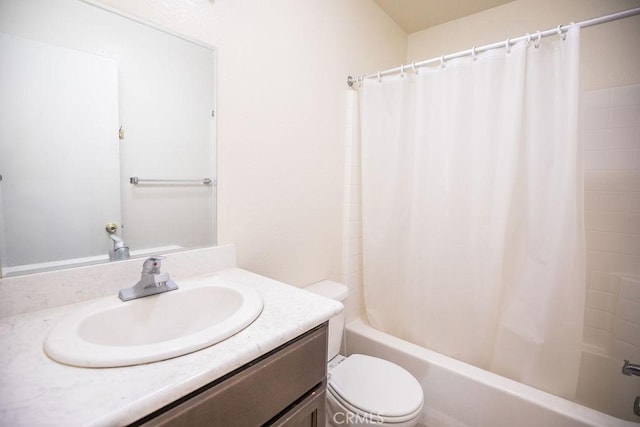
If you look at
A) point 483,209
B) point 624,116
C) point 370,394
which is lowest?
point 370,394

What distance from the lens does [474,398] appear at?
127 cm

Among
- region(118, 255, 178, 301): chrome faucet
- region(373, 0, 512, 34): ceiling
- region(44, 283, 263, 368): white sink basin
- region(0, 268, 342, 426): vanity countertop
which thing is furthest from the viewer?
region(373, 0, 512, 34): ceiling

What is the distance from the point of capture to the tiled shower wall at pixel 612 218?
1.54 metres

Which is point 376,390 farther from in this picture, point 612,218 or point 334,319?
point 612,218

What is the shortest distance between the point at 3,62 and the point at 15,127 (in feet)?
0.51

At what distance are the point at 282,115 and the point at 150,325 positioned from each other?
100cm

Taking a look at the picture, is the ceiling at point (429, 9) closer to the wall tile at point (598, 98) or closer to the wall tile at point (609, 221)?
the wall tile at point (598, 98)

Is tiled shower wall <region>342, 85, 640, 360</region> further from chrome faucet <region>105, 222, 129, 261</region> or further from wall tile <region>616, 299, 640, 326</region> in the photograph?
chrome faucet <region>105, 222, 129, 261</region>

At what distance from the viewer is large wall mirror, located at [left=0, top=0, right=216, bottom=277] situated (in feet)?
2.42

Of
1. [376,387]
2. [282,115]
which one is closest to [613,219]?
[376,387]

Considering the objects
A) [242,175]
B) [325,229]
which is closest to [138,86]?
[242,175]

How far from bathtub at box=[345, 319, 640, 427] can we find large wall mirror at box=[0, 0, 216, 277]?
1.16 m

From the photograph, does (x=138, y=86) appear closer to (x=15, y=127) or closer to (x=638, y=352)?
(x=15, y=127)

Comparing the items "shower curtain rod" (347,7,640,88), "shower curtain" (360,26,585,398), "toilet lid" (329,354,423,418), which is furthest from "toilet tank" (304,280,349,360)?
"shower curtain rod" (347,7,640,88)
